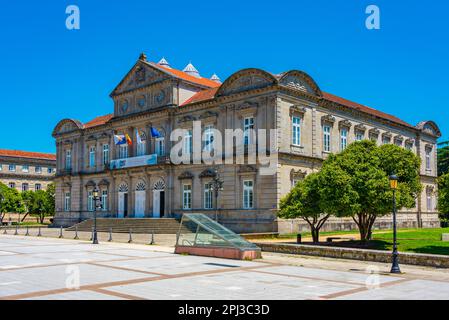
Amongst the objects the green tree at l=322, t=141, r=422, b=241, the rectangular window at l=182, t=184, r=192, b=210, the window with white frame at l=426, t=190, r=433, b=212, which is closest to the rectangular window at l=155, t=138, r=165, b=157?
the rectangular window at l=182, t=184, r=192, b=210

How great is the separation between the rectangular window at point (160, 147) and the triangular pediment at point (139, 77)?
5479 mm

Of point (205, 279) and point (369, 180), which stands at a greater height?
point (369, 180)

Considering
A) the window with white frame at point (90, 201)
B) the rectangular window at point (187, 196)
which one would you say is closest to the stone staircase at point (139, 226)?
the rectangular window at point (187, 196)

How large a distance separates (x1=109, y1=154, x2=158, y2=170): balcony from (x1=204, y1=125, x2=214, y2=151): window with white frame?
6.03 meters

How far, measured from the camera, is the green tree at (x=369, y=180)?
24.6m

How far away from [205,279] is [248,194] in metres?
23.0

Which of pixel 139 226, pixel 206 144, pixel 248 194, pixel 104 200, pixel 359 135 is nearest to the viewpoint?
pixel 248 194

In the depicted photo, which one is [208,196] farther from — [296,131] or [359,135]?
[359,135]

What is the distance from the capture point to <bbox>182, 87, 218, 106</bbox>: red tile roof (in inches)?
1725

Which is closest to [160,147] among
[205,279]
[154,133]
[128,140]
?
[154,133]

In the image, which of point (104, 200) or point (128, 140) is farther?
point (104, 200)

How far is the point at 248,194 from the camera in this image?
3859 centimetres
